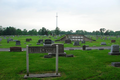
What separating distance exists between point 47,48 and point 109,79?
160 inches

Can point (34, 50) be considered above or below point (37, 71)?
above

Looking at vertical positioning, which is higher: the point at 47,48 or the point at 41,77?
the point at 47,48

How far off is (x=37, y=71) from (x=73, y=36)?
33.7 meters

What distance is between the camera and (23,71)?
7.55 meters

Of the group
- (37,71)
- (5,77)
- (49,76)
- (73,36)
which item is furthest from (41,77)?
(73,36)

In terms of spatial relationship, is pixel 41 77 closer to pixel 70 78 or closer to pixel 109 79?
pixel 70 78

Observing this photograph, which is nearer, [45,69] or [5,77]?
[5,77]

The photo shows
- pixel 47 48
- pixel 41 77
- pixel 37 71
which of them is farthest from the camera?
pixel 37 71

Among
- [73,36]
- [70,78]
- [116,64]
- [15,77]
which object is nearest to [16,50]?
[15,77]

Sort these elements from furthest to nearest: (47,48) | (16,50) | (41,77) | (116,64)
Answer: (16,50), (116,64), (47,48), (41,77)

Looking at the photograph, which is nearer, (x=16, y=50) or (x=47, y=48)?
(x=47, y=48)

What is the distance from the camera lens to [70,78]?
20.5 feet

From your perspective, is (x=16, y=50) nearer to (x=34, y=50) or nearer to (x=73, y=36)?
(x=34, y=50)

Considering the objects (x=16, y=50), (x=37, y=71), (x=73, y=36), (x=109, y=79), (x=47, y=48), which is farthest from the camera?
(x=73, y=36)
